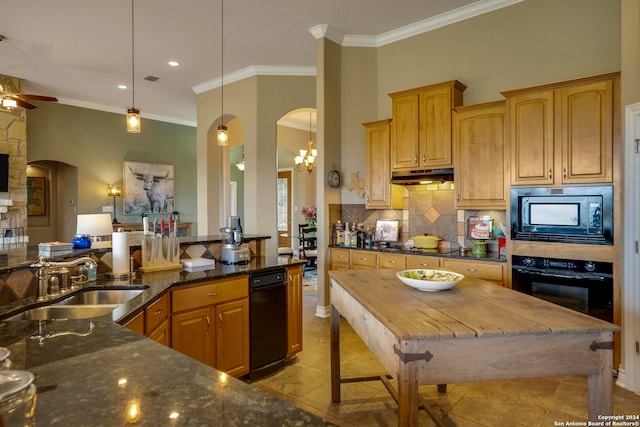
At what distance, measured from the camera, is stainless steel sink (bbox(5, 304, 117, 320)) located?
1.81m

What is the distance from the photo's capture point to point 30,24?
446 centimetres

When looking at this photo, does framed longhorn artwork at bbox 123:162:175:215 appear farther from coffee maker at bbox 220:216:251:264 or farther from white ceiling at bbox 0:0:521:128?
coffee maker at bbox 220:216:251:264

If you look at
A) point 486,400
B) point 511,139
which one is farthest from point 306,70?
point 486,400

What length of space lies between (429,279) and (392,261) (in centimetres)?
200

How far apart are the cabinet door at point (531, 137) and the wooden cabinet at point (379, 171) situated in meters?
1.39

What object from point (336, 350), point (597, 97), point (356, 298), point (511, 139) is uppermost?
point (597, 97)

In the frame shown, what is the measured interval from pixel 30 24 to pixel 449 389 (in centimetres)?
589

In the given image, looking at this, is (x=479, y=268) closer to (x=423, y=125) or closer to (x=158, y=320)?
(x=423, y=125)

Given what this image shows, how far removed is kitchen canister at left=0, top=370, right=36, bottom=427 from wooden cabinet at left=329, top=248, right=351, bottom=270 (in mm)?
3946

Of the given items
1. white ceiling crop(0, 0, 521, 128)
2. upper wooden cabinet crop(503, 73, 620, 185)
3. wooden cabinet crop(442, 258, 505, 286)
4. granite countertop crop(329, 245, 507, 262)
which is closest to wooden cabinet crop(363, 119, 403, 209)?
granite countertop crop(329, 245, 507, 262)

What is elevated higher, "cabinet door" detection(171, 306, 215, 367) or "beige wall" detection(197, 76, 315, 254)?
"beige wall" detection(197, 76, 315, 254)

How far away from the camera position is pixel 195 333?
2.61 metres

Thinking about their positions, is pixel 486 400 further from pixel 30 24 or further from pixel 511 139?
pixel 30 24

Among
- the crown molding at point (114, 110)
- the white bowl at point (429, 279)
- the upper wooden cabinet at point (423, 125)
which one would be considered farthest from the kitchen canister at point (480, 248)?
the crown molding at point (114, 110)
